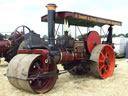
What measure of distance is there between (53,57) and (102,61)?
189 cm

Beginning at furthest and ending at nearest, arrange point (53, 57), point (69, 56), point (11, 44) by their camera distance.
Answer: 1. point (11, 44)
2. point (69, 56)
3. point (53, 57)

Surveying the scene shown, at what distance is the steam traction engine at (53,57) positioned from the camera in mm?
3871

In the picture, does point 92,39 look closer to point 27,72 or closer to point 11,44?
point 27,72

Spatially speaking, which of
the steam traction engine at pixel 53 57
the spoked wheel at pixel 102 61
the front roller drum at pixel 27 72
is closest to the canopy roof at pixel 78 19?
the steam traction engine at pixel 53 57

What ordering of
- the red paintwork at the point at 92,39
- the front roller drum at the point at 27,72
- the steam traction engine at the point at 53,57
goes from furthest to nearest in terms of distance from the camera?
the red paintwork at the point at 92,39
the steam traction engine at the point at 53,57
the front roller drum at the point at 27,72

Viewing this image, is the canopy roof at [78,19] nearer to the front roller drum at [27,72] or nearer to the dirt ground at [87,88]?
the front roller drum at [27,72]

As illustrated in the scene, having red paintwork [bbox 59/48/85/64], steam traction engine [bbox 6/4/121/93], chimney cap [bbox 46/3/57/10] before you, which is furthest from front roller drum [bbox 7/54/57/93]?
chimney cap [bbox 46/3/57/10]

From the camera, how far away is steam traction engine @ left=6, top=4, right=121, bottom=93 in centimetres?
387

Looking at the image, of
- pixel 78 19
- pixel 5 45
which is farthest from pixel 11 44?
pixel 78 19

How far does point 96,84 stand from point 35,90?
174cm

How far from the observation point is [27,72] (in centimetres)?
365

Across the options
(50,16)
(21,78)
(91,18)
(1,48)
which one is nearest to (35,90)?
(21,78)

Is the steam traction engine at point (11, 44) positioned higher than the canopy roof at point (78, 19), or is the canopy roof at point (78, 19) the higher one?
the canopy roof at point (78, 19)

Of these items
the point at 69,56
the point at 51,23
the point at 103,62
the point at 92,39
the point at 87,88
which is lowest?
the point at 87,88
